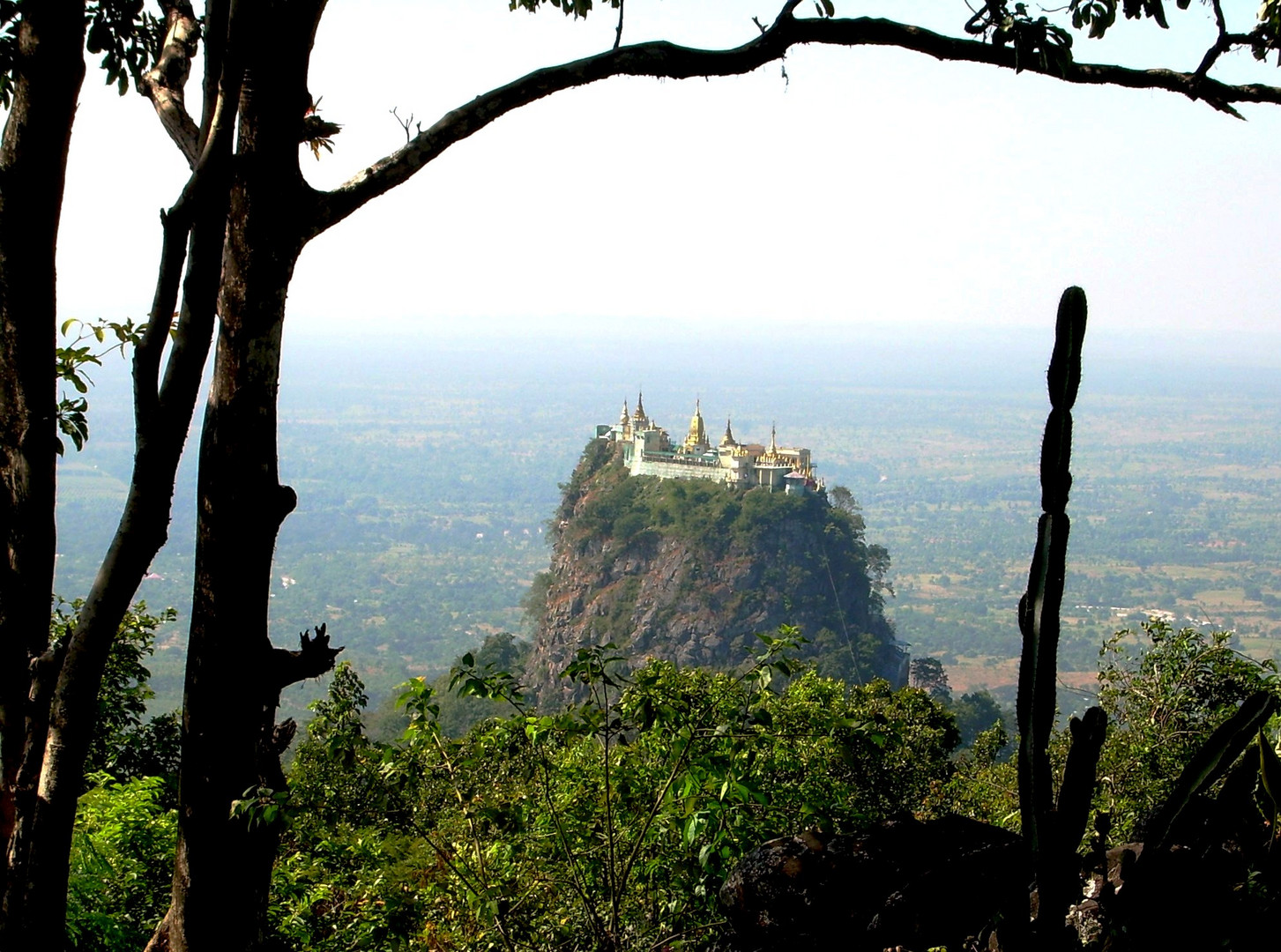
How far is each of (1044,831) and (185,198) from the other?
189 cm

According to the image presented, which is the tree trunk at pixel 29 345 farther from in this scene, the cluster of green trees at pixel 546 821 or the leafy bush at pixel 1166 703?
the leafy bush at pixel 1166 703

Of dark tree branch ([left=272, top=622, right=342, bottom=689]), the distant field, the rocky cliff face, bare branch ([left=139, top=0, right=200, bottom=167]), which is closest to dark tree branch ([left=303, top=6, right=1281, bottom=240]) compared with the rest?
bare branch ([left=139, top=0, right=200, bottom=167])

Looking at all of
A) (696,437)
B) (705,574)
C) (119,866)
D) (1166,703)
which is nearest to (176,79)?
(119,866)

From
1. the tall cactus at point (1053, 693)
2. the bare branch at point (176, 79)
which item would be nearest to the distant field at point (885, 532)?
the bare branch at point (176, 79)

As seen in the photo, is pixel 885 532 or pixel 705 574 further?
pixel 885 532

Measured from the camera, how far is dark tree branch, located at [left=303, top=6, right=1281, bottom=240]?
2.47m

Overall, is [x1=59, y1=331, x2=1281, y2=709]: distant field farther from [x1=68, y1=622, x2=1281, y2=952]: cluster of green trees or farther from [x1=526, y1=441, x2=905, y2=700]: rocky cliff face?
[x1=68, y1=622, x2=1281, y2=952]: cluster of green trees

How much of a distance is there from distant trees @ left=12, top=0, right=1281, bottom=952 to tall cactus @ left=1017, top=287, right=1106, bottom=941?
1.20 meters

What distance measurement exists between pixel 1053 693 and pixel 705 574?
65.7m

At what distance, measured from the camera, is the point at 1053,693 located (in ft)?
5.90

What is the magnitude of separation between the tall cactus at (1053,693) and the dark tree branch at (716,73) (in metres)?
1.08

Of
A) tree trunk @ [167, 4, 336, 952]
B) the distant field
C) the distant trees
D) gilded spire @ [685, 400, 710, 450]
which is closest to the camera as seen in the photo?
the distant trees

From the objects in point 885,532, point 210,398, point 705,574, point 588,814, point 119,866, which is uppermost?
point 210,398

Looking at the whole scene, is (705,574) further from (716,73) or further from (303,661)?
(303,661)
